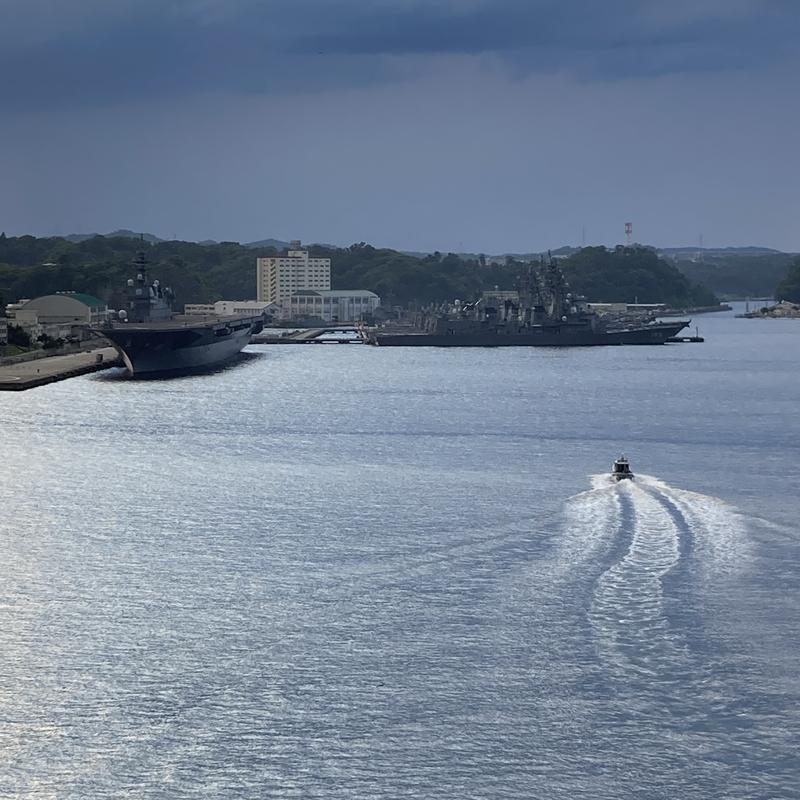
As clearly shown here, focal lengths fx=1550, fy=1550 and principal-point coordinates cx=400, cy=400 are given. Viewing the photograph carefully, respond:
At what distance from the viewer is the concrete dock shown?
76.0 meters

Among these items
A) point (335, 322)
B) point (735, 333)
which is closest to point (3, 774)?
point (735, 333)

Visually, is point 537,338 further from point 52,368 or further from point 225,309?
point 52,368

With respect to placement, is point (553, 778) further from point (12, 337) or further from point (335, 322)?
point (335, 322)

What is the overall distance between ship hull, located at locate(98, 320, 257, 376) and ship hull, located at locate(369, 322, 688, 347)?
113ft

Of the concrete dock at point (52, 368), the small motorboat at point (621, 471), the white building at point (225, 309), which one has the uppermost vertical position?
the white building at point (225, 309)

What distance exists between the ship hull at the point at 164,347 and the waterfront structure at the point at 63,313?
22194mm

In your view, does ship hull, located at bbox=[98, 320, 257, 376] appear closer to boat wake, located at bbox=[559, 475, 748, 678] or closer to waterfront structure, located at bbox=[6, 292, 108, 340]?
waterfront structure, located at bbox=[6, 292, 108, 340]

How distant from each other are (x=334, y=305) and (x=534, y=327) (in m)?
67.2

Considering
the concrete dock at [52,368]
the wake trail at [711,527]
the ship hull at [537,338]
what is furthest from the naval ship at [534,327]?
the wake trail at [711,527]

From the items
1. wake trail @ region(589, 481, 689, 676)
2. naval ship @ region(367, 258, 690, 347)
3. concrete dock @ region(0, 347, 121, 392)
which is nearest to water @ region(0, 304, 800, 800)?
wake trail @ region(589, 481, 689, 676)

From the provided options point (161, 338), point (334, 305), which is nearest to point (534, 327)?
point (161, 338)

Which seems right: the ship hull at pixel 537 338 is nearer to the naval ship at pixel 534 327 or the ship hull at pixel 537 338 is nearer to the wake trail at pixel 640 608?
the naval ship at pixel 534 327

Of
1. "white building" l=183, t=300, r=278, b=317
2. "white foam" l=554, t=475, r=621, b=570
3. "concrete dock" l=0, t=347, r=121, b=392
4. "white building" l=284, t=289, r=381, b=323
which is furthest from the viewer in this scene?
"white building" l=284, t=289, r=381, b=323

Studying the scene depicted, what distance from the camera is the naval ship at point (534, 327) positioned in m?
127
